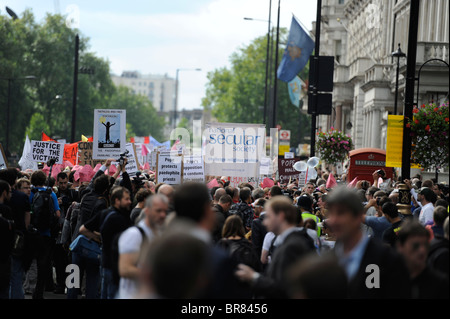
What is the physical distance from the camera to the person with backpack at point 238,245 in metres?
7.62

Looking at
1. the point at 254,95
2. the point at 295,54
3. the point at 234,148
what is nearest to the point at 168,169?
the point at 234,148

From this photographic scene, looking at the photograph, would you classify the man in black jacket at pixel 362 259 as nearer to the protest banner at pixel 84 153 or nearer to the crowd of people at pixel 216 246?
the crowd of people at pixel 216 246

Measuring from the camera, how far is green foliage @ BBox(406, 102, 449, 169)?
612 inches

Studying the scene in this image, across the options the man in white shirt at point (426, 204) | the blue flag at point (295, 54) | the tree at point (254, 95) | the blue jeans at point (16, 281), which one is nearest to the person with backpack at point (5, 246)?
the blue jeans at point (16, 281)

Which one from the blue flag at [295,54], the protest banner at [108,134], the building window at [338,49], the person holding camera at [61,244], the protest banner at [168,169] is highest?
the building window at [338,49]

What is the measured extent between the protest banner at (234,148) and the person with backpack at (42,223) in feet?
22.0

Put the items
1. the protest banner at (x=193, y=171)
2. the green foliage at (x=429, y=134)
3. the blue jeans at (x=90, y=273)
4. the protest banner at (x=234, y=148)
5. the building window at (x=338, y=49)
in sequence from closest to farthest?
1. the blue jeans at (x=90, y=273)
2. the green foliage at (x=429, y=134)
3. the protest banner at (x=193, y=171)
4. the protest banner at (x=234, y=148)
5. the building window at (x=338, y=49)

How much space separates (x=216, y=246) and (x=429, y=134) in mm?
8798

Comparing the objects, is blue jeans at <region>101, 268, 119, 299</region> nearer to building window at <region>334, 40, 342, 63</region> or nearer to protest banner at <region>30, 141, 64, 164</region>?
protest banner at <region>30, 141, 64, 164</region>

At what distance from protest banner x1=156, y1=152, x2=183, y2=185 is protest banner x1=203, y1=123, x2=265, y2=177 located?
2327 mm

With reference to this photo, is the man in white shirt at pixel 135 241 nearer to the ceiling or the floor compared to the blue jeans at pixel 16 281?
nearer to the ceiling

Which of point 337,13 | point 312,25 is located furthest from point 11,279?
point 312,25

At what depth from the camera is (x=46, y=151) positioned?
20.9 metres
